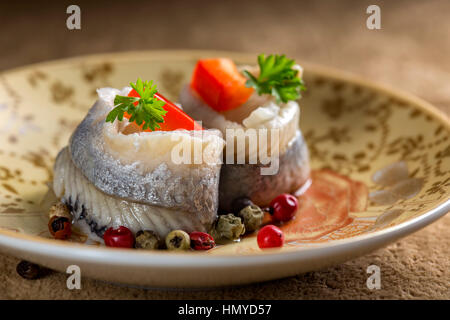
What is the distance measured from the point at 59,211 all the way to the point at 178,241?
0.61m

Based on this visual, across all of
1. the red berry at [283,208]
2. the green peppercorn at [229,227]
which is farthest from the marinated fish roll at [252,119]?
the green peppercorn at [229,227]

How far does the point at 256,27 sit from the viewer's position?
6.45m

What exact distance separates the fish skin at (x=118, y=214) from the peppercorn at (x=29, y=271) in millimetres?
323

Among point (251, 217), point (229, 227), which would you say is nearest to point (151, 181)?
point (229, 227)

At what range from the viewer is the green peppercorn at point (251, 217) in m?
2.89

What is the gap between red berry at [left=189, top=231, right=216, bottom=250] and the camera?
2.63 m

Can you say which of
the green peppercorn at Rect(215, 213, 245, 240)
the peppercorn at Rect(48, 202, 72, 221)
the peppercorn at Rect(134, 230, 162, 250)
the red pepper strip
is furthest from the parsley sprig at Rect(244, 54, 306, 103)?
the peppercorn at Rect(48, 202, 72, 221)

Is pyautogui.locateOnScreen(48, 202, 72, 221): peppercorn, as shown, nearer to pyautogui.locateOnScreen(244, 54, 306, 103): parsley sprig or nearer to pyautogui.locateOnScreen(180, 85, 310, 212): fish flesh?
pyautogui.locateOnScreen(180, 85, 310, 212): fish flesh
